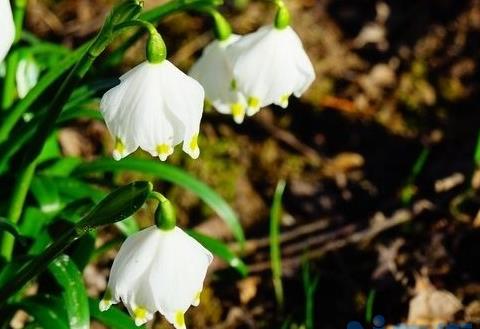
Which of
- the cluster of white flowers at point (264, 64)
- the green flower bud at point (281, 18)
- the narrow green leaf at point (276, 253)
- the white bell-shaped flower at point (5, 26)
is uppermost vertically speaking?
the white bell-shaped flower at point (5, 26)

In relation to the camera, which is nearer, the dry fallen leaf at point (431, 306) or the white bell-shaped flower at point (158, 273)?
the white bell-shaped flower at point (158, 273)

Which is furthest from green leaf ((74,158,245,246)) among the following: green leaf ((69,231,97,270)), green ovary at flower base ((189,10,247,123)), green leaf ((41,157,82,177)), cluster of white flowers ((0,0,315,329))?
cluster of white flowers ((0,0,315,329))

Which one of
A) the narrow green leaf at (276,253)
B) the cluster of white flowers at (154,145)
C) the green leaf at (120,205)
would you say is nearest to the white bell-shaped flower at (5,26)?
the cluster of white flowers at (154,145)

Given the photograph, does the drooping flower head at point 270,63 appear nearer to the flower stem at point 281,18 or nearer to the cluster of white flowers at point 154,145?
the flower stem at point 281,18

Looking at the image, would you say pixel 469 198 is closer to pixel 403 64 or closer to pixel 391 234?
pixel 391 234

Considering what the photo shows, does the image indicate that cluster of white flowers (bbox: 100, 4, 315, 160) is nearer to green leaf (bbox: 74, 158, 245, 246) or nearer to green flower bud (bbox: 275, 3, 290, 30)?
green flower bud (bbox: 275, 3, 290, 30)

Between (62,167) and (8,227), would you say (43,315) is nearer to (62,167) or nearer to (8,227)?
(8,227)
